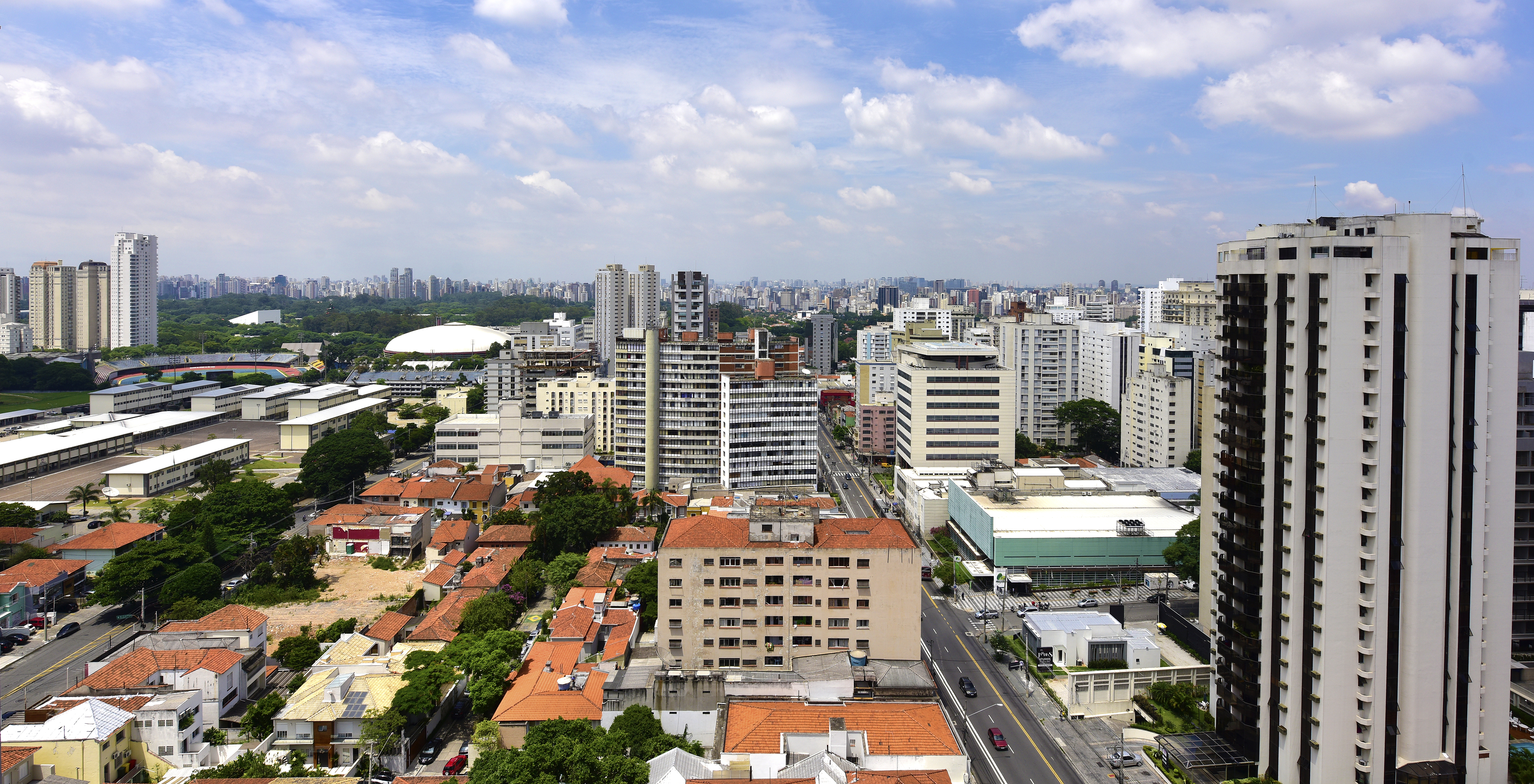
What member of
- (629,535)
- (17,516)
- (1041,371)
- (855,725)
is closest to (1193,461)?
(1041,371)

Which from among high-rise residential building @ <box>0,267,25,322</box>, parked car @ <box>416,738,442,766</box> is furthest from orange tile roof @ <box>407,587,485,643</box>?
high-rise residential building @ <box>0,267,25,322</box>

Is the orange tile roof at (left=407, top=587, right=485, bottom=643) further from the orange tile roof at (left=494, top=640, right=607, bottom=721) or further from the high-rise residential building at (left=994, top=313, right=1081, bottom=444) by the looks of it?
the high-rise residential building at (left=994, top=313, right=1081, bottom=444)

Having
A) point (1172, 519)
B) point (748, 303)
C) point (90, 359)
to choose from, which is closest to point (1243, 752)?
point (1172, 519)

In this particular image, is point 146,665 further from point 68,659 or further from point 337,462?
point 337,462

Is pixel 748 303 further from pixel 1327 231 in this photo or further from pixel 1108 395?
pixel 1327 231

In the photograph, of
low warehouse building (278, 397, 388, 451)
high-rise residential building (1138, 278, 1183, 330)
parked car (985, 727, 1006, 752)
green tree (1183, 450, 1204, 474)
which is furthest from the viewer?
high-rise residential building (1138, 278, 1183, 330)

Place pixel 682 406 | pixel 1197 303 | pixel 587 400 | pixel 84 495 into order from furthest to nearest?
pixel 1197 303, pixel 587 400, pixel 682 406, pixel 84 495

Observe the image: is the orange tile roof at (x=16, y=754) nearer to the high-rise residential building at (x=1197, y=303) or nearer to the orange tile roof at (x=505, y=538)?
the orange tile roof at (x=505, y=538)
